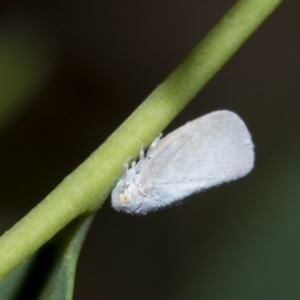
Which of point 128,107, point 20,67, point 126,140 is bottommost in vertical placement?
point 126,140

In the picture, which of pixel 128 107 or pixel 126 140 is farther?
pixel 128 107

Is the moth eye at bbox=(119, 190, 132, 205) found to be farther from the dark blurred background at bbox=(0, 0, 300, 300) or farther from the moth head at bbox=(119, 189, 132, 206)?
the dark blurred background at bbox=(0, 0, 300, 300)

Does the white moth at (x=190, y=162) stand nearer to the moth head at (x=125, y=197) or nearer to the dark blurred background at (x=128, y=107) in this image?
the moth head at (x=125, y=197)

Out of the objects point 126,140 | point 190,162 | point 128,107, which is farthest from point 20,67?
point 128,107

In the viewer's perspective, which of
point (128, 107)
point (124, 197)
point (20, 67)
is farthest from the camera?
point (128, 107)

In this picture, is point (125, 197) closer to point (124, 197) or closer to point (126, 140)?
point (124, 197)

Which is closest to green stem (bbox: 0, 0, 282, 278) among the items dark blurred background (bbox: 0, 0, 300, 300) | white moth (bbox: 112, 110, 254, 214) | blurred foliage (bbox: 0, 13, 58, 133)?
white moth (bbox: 112, 110, 254, 214)
